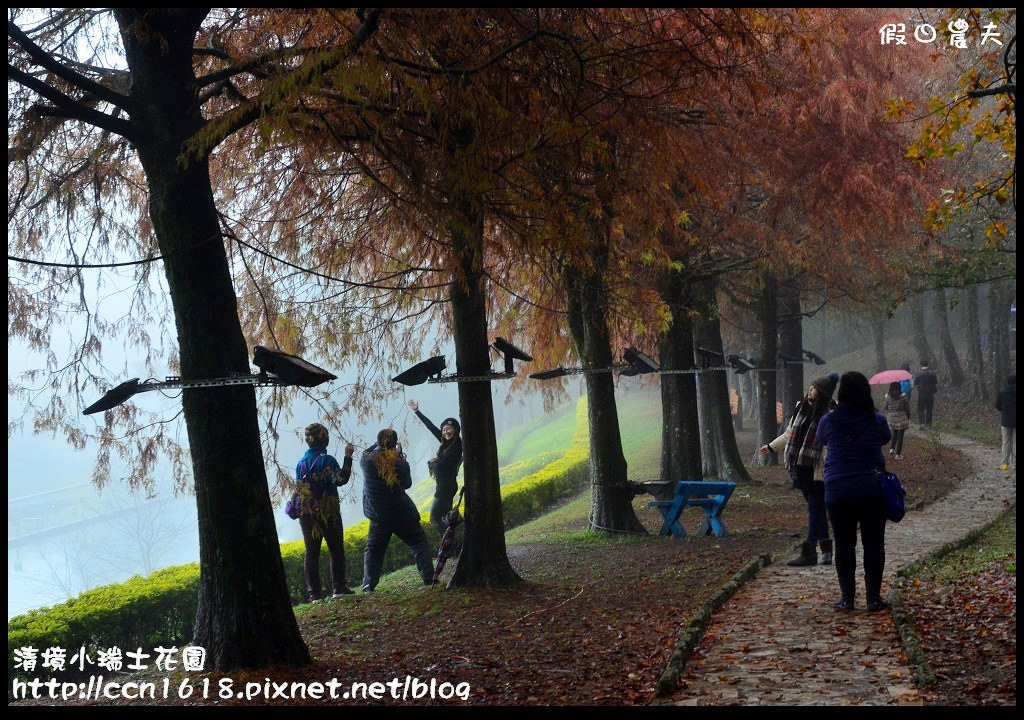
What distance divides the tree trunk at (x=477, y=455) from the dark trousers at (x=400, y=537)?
93 cm

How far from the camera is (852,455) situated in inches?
270

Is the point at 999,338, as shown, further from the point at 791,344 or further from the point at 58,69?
the point at 58,69

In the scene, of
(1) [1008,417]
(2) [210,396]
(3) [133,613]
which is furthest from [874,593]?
(1) [1008,417]

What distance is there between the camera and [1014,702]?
4.32 metres

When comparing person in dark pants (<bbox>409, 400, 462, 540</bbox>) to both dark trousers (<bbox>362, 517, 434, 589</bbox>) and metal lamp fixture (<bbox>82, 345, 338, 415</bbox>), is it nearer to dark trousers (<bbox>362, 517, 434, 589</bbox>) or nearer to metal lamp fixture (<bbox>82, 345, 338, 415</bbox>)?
dark trousers (<bbox>362, 517, 434, 589</bbox>)

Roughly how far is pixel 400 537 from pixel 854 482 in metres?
5.14

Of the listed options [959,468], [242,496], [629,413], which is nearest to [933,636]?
[242,496]

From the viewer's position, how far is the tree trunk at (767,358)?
19266 millimetres

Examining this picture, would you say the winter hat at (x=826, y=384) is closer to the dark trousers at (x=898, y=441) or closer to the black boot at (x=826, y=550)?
the black boot at (x=826, y=550)

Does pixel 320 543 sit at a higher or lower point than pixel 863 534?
lower

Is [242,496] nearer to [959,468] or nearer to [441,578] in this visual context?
[441,578]

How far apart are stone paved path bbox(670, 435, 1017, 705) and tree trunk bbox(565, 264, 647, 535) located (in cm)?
317

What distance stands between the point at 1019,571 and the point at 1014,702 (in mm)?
950

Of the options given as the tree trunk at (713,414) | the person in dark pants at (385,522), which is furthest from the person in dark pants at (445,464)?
the tree trunk at (713,414)
